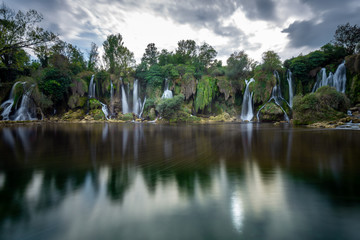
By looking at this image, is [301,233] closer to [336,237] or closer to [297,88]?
[336,237]

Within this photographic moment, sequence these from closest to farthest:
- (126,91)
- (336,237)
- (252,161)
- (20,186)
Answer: (336,237), (20,186), (252,161), (126,91)

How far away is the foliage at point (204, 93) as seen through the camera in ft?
92.6

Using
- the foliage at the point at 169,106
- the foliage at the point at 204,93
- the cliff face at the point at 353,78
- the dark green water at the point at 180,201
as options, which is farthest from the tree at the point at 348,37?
the dark green water at the point at 180,201

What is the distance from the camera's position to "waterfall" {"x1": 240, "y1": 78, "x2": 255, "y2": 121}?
87.8 ft

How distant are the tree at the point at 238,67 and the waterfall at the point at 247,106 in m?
2.34

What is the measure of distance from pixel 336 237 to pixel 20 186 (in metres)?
3.42

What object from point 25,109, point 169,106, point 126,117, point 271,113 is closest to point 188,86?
point 169,106

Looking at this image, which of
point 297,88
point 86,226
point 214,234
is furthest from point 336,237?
point 297,88

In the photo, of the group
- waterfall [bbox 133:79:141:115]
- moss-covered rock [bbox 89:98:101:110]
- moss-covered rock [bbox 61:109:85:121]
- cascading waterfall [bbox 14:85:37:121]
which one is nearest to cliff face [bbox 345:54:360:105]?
waterfall [bbox 133:79:141:115]

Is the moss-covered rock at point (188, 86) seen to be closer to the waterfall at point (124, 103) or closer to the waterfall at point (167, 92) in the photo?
the waterfall at point (167, 92)

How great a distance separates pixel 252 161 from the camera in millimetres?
3373

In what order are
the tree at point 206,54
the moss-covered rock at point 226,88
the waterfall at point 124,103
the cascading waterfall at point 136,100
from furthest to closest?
the tree at point 206,54 < the cascading waterfall at point 136,100 < the waterfall at point 124,103 < the moss-covered rock at point 226,88

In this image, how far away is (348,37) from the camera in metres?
23.5

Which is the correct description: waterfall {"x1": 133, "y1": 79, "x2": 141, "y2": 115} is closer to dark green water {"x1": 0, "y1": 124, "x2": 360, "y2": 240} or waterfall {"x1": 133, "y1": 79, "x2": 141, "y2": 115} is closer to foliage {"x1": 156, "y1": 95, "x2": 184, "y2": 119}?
foliage {"x1": 156, "y1": 95, "x2": 184, "y2": 119}
